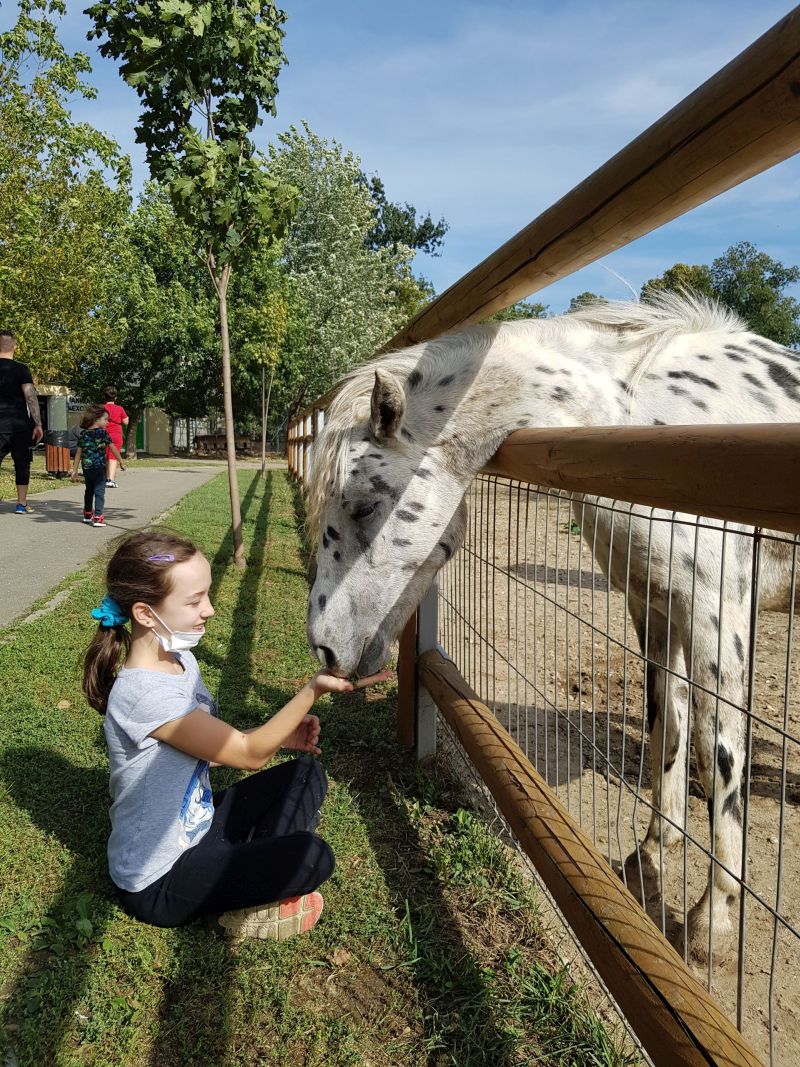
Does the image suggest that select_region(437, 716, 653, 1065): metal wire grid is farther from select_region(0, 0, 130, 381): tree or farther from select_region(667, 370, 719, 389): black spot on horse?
select_region(0, 0, 130, 381): tree

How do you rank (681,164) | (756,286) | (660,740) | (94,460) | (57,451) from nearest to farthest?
(681,164)
(660,740)
(94,460)
(57,451)
(756,286)

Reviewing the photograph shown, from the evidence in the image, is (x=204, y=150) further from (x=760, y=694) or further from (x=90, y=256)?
(x=90, y=256)

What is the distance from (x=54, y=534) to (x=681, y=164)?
8.57 metres

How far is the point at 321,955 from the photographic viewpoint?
7.04 feet

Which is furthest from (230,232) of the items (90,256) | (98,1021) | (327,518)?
(90,256)

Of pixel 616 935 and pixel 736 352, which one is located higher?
pixel 736 352

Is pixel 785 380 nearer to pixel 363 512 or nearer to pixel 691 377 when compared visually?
pixel 691 377

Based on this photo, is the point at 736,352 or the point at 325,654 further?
the point at 736,352

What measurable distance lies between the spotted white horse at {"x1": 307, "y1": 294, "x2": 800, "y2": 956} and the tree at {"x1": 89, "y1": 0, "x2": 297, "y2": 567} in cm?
465

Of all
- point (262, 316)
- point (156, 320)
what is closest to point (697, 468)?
point (262, 316)

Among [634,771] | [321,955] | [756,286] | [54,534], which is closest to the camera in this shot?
[321,955]

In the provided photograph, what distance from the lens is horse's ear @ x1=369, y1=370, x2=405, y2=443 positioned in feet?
7.00

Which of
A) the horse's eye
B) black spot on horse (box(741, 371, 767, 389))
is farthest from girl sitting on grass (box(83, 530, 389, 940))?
black spot on horse (box(741, 371, 767, 389))

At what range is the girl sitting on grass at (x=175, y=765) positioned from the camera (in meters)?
2.12
